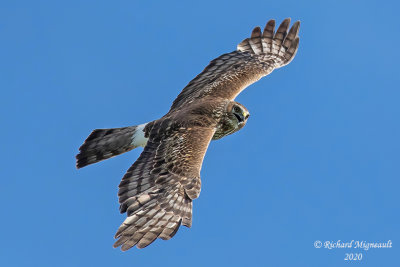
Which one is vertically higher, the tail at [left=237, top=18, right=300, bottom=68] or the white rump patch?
the tail at [left=237, top=18, right=300, bottom=68]

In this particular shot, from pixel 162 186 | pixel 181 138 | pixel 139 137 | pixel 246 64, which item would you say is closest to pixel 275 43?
pixel 246 64

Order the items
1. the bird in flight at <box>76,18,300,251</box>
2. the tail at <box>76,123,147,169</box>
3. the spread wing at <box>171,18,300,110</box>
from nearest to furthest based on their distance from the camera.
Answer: the bird in flight at <box>76,18,300,251</box> < the tail at <box>76,123,147,169</box> < the spread wing at <box>171,18,300,110</box>

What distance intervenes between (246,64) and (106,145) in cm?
324

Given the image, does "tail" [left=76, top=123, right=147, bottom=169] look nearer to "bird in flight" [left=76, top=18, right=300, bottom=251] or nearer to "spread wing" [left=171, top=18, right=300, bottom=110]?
"bird in flight" [left=76, top=18, right=300, bottom=251]

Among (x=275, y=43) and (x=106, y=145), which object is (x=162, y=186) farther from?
(x=275, y=43)

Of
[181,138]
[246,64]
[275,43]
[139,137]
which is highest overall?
[275,43]

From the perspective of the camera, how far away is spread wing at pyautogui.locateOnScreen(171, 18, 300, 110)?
13.1 m

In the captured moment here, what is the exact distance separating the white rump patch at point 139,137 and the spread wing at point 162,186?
14.3 inches

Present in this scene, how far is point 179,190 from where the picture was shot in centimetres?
1048

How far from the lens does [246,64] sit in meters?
14.0

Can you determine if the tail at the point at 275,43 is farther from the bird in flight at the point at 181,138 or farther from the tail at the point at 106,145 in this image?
the tail at the point at 106,145

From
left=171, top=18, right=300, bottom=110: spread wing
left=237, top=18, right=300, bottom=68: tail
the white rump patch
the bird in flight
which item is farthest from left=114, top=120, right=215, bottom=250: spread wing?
left=237, top=18, right=300, bottom=68: tail

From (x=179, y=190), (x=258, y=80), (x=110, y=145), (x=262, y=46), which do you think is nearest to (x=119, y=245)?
(x=179, y=190)

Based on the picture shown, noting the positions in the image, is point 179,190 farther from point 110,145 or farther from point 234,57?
point 234,57
